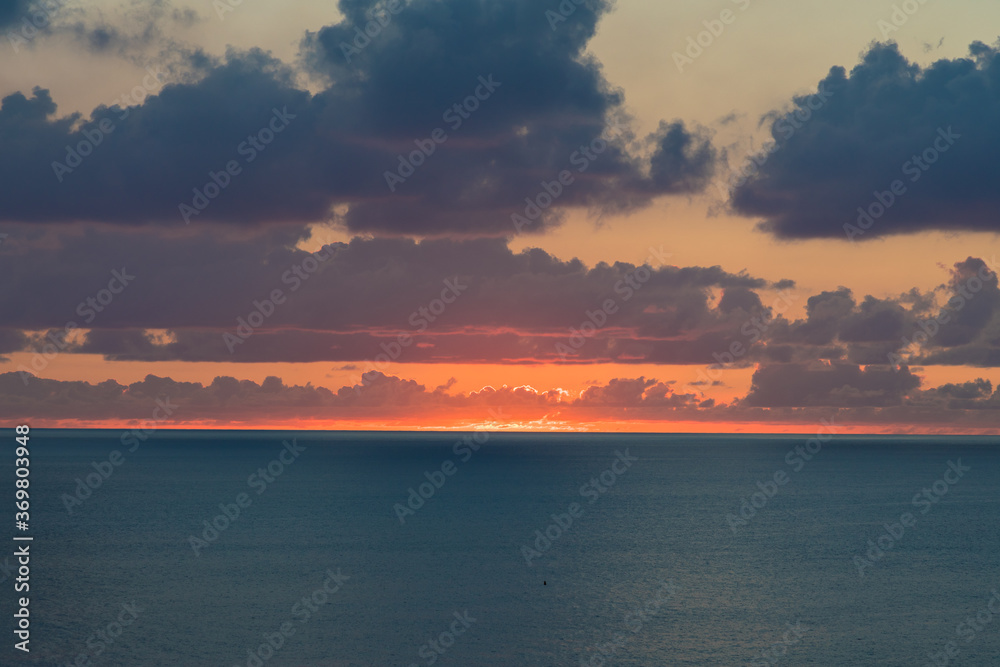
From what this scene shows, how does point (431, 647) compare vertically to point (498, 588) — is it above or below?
below

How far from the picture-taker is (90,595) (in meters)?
74.4

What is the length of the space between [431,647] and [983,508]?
129 m

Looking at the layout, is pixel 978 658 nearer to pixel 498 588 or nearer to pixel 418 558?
pixel 498 588

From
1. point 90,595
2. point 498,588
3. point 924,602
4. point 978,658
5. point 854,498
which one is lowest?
point 978,658

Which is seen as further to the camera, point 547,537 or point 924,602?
point 547,537

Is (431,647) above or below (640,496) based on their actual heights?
below

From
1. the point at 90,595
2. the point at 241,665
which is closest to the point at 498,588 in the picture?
the point at 241,665

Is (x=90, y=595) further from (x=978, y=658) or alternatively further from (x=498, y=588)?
(x=978, y=658)

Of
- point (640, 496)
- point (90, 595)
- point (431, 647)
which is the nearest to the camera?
point (431, 647)

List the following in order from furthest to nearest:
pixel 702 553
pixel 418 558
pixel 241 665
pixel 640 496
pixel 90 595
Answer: pixel 640 496 < pixel 702 553 < pixel 418 558 < pixel 90 595 < pixel 241 665

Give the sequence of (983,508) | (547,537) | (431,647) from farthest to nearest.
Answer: (983,508), (547,537), (431,647)

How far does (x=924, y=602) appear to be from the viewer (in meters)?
75.8

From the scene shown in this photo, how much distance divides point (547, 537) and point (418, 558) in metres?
22.8

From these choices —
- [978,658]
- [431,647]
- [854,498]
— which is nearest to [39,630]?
[431,647]
